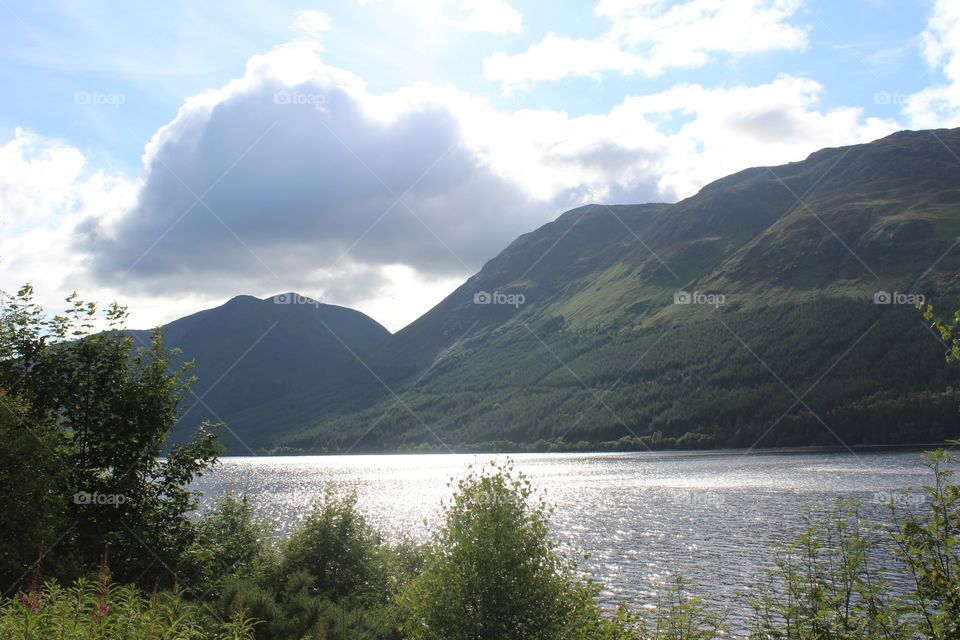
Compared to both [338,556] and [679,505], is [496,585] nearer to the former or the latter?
[338,556]

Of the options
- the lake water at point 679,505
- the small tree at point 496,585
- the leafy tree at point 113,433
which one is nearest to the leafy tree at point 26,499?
the leafy tree at point 113,433

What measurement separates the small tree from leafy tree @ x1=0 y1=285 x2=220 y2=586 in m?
9.74

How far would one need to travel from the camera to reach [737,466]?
16275 cm

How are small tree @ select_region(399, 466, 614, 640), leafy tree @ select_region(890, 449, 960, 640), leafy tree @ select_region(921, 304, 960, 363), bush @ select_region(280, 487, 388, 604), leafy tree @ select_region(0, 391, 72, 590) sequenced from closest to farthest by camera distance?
leafy tree @ select_region(921, 304, 960, 363), leafy tree @ select_region(890, 449, 960, 640), small tree @ select_region(399, 466, 614, 640), leafy tree @ select_region(0, 391, 72, 590), bush @ select_region(280, 487, 388, 604)

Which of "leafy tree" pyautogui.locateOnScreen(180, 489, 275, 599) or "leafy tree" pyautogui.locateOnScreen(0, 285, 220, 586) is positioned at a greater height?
"leafy tree" pyautogui.locateOnScreen(0, 285, 220, 586)

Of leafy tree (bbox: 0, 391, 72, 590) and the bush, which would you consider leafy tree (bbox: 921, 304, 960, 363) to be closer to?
leafy tree (bbox: 0, 391, 72, 590)

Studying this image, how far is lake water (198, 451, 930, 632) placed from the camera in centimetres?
5678

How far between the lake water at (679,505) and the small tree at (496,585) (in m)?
2.13

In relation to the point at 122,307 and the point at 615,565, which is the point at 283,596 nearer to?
the point at 122,307

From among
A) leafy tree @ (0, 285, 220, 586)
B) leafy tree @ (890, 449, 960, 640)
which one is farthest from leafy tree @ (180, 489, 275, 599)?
leafy tree @ (890, 449, 960, 640)

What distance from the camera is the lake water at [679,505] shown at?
56781 mm

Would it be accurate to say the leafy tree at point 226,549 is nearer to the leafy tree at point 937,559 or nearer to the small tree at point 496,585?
the small tree at point 496,585

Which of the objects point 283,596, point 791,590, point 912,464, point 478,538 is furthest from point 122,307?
point 912,464

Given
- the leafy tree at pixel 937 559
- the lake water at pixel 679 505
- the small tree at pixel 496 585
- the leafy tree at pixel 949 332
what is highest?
the leafy tree at pixel 949 332
